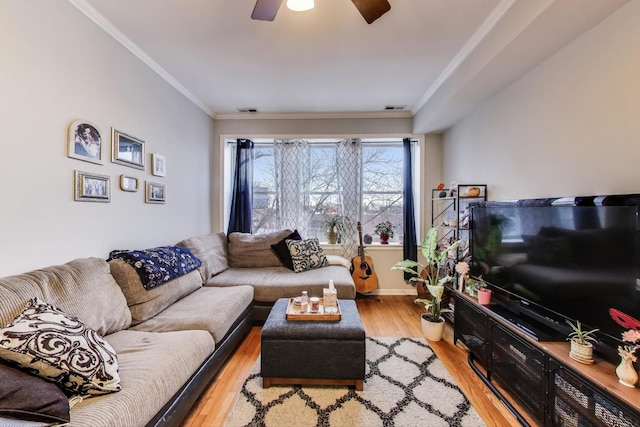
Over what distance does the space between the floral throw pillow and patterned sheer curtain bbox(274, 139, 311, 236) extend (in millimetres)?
2934

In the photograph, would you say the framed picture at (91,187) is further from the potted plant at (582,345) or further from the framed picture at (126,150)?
the potted plant at (582,345)

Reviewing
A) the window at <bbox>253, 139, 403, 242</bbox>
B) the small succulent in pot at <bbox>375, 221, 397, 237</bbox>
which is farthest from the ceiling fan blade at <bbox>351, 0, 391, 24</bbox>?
the small succulent in pot at <bbox>375, 221, 397, 237</bbox>

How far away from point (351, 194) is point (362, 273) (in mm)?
1166

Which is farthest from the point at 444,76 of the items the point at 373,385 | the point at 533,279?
the point at 373,385

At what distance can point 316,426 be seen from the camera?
1565 millimetres

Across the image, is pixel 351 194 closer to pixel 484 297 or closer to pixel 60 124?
pixel 484 297

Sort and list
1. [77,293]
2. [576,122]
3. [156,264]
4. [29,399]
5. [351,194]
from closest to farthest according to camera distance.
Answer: [29,399] → [77,293] → [576,122] → [156,264] → [351,194]

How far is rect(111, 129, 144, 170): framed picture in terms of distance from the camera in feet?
7.08

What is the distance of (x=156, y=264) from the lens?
2.12 m

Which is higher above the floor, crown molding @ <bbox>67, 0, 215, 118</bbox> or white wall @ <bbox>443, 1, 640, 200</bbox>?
crown molding @ <bbox>67, 0, 215, 118</bbox>

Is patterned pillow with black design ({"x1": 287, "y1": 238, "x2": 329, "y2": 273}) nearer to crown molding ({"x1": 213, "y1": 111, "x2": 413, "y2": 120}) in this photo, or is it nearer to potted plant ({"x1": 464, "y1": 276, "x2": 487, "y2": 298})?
potted plant ({"x1": 464, "y1": 276, "x2": 487, "y2": 298})

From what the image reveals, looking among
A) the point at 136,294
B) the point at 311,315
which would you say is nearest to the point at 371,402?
the point at 311,315

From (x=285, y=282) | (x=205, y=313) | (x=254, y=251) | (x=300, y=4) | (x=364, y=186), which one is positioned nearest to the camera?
(x=300, y=4)

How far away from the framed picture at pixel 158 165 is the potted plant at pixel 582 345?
3.39m
